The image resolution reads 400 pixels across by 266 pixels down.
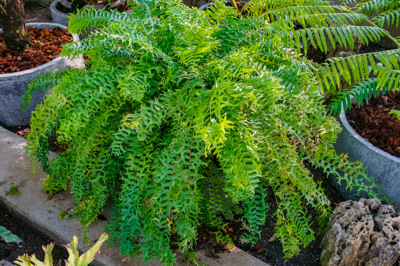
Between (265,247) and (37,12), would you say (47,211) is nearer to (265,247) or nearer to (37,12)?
(265,247)

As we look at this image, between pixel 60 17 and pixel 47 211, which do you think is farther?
pixel 60 17

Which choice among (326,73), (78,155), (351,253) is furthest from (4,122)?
(351,253)

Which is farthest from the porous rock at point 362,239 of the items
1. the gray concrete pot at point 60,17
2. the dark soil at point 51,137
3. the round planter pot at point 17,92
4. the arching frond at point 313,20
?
the gray concrete pot at point 60,17

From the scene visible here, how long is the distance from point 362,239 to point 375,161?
580 millimetres

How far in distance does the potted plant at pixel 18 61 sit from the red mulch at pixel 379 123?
7.54ft

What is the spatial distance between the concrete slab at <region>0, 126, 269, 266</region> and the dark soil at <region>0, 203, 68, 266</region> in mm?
52

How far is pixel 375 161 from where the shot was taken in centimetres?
208

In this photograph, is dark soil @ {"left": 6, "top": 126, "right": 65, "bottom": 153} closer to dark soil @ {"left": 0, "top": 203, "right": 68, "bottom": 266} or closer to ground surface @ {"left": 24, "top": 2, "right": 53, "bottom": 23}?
dark soil @ {"left": 0, "top": 203, "right": 68, "bottom": 266}

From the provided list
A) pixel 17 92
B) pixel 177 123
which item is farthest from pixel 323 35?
pixel 17 92

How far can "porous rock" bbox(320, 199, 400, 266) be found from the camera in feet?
5.59

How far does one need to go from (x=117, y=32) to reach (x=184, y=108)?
534mm

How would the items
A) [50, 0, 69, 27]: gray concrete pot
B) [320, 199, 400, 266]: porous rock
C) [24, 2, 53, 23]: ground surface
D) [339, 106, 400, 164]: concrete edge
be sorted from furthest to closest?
[24, 2, 53, 23]: ground surface
[50, 0, 69, 27]: gray concrete pot
[339, 106, 400, 164]: concrete edge
[320, 199, 400, 266]: porous rock

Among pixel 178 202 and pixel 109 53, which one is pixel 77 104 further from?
pixel 178 202

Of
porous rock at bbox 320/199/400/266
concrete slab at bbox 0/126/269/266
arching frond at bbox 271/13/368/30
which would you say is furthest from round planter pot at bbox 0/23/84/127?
porous rock at bbox 320/199/400/266
